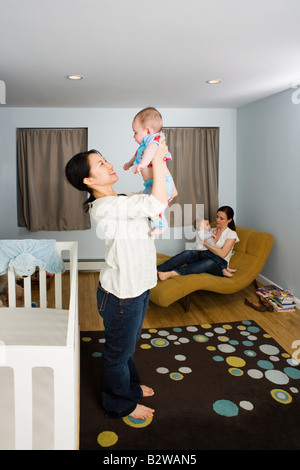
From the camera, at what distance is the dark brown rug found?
198 cm

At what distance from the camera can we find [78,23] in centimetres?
225

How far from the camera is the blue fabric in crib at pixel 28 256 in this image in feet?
8.35

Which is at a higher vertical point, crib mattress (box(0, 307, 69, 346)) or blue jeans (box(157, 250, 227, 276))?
blue jeans (box(157, 250, 227, 276))

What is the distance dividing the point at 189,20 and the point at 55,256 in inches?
65.8

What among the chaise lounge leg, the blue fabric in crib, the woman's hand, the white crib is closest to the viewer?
the white crib

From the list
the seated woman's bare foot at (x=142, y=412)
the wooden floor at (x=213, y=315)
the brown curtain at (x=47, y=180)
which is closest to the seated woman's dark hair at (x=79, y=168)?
the seated woman's bare foot at (x=142, y=412)

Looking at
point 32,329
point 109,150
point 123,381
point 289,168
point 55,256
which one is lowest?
point 123,381

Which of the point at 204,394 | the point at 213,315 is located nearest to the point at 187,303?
the point at 213,315

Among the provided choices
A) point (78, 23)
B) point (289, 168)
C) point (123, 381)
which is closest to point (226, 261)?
point (289, 168)

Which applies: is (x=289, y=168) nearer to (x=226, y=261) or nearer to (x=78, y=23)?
(x=226, y=261)

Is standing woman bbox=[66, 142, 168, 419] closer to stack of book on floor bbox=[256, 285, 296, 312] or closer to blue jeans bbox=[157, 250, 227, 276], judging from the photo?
blue jeans bbox=[157, 250, 227, 276]

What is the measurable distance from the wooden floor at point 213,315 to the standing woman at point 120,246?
1.49 meters

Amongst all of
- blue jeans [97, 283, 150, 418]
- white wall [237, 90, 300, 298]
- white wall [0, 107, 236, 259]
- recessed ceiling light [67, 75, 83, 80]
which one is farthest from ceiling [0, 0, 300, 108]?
blue jeans [97, 283, 150, 418]
